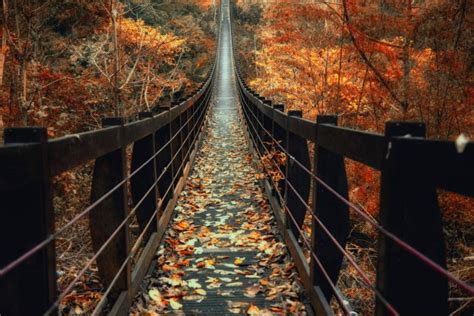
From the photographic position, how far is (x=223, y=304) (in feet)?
12.2

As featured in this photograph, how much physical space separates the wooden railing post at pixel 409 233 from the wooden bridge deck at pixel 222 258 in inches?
70.7

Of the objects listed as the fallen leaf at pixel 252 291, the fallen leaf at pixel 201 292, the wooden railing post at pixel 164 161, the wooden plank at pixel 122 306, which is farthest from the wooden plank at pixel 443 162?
the wooden railing post at pixel 164 161

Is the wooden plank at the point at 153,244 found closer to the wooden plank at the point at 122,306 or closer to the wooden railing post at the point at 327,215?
the wooden plank at the point at 122,306

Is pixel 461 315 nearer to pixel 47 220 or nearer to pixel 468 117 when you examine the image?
pixel 468 117

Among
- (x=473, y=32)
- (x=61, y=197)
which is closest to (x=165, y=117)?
(x=473, y=32)

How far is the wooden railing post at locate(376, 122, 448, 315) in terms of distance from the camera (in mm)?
1809

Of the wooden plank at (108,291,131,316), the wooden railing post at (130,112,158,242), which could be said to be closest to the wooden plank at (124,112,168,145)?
the wooden railing post at (130,112,158,242)

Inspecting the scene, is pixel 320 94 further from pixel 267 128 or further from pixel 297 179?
pixel 297 179

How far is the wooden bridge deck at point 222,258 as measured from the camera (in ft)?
12.3

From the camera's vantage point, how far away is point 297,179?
4.79 meters

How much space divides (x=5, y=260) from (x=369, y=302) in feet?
16.5

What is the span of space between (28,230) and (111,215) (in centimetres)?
133

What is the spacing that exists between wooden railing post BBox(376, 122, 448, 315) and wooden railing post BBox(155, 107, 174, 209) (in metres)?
3.96

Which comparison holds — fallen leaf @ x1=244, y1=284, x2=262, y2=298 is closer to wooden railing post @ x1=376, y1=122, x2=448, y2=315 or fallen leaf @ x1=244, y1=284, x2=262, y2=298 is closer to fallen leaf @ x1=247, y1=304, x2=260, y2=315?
fallen leaf @ x1=247, y1=304, x2=260, y2=315
